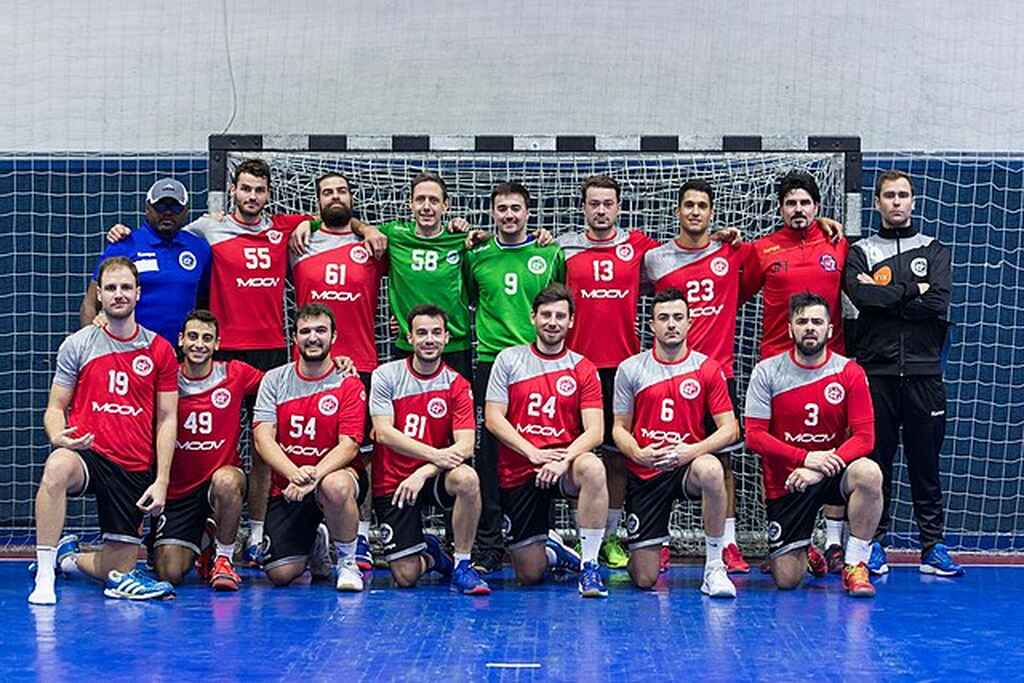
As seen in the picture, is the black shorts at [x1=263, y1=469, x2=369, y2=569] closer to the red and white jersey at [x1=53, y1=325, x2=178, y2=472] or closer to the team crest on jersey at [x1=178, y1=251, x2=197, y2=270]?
the red and white jersey at [x1=53, y1=325, x2=178, y2=472]

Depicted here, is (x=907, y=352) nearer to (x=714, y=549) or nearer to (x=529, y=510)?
(x=714, y=549)

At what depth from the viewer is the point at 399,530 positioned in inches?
279

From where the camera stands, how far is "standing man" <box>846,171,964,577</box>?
754cm

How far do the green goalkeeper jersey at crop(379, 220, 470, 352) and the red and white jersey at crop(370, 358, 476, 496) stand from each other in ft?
1.60

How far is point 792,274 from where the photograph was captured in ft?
25.1

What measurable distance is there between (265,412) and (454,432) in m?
0.92

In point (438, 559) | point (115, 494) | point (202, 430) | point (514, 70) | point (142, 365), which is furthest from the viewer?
point (514, 70)

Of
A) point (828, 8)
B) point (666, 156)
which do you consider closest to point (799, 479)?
point (666, 156)

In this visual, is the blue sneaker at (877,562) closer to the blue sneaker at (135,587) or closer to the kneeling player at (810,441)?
the kneeling player at (810,441)

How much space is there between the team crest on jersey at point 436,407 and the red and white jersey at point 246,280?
106 centimetres

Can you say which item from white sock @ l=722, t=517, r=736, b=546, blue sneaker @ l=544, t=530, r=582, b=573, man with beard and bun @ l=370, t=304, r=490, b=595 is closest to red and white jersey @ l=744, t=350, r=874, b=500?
white sock @ l=722, t=517, r=736, b=546

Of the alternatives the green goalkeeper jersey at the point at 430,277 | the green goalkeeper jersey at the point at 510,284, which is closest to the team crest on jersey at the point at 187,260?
the green goalkeeper jersey at the point at 430,277

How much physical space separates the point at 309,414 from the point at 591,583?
62.2 inches

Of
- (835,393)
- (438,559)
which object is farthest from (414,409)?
(835,393)
